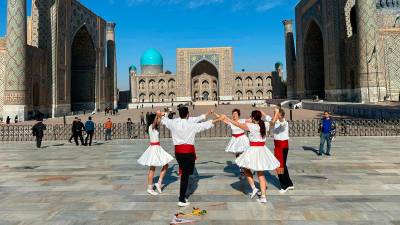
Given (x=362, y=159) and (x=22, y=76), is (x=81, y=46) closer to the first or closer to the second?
(x=22, y=76)

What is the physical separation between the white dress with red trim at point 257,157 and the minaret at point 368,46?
24.4 m

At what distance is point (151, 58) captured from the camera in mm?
76188

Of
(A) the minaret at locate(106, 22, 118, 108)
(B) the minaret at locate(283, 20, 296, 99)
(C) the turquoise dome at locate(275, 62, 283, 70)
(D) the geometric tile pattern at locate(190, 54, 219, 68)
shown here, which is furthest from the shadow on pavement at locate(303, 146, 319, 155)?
(C) the turquoise dome at locate(275, 62, 283, 70)

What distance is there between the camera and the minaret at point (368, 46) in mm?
24781

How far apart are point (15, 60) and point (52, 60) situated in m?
5.12

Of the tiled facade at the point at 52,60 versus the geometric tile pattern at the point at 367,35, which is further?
the geometric tile pattern at the point at 367,35

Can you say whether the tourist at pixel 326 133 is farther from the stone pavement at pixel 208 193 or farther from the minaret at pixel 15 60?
the minaret at pixel 15 60

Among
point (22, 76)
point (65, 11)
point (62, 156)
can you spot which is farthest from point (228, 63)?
point (62, 156)

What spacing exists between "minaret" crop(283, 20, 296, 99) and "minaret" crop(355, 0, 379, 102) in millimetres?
20592

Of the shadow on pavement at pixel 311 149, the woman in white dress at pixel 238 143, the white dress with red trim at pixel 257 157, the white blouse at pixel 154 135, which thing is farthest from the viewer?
the shadow on pavement at pixel 311 149

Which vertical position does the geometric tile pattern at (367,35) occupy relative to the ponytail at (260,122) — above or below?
above

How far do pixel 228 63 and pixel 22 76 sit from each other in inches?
1669

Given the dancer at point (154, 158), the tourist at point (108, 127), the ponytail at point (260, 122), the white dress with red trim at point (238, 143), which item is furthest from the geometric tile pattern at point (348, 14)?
the dancer at point (154, 158)

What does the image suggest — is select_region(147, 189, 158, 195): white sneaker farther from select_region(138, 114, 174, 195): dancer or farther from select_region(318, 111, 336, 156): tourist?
select_region(318, 111, 336, 156): tourist
